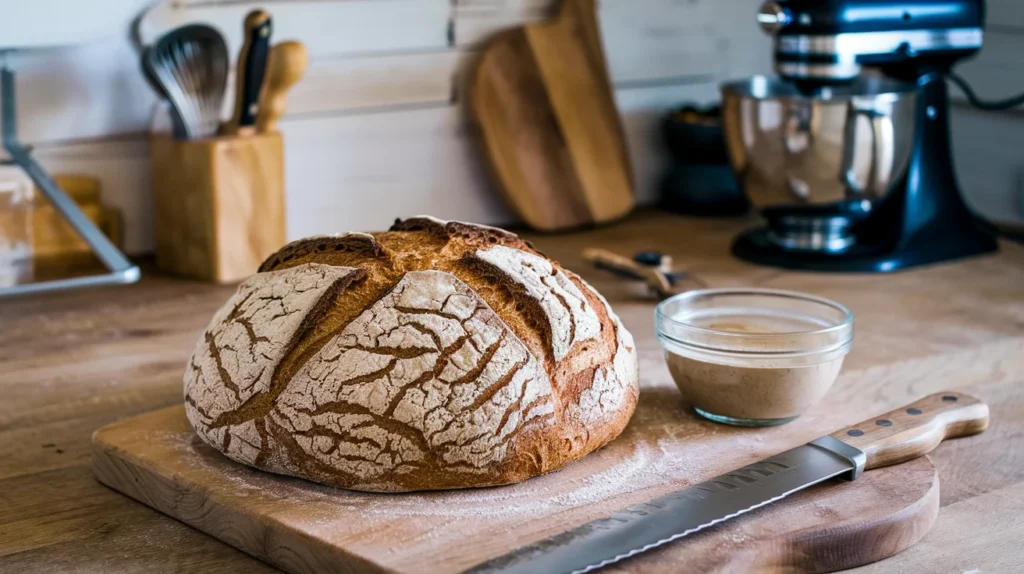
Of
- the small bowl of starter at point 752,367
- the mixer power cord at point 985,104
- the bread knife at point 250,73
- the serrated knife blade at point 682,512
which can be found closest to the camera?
the serrated knife blade at point 682,512

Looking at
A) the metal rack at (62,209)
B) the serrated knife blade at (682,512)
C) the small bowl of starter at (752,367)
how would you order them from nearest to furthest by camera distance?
the serrated knife blade at (682,512)
the small bowl of starter at (752,367)
the metal rack at (62,209)

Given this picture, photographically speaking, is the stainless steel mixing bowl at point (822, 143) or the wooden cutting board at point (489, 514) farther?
the stainless steel mixing bowl at point (822, 143)

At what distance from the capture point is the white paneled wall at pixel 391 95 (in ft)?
5.21

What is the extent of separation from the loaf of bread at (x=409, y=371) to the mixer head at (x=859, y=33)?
750mm

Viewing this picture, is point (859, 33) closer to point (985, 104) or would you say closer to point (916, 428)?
point (985, 104)

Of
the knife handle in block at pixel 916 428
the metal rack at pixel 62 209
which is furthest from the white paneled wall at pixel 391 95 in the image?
the knife handle in block at pixel 916 428

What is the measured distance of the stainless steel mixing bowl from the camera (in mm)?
1602

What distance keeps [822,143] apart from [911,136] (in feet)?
0.49

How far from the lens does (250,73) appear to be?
60.2 inches

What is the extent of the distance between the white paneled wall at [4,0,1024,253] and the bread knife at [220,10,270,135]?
14 cm

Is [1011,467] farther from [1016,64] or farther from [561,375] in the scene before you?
[1016,64]

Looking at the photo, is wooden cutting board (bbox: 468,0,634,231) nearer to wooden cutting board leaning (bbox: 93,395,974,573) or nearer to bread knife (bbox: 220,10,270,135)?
bread knife (bbox: 220,10,270,135)

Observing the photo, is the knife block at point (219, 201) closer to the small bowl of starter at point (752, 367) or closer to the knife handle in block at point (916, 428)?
the small bowl of starter at point (752, 367)

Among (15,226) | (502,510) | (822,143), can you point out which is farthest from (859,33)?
(15,226)
